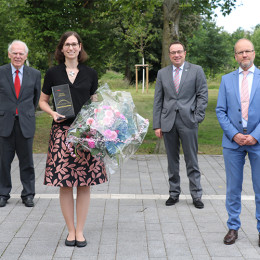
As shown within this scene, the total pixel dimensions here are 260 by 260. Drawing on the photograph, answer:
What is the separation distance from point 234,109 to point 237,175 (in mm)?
701

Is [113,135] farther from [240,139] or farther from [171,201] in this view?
[171,201]

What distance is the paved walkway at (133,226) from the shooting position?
4469 millimetres

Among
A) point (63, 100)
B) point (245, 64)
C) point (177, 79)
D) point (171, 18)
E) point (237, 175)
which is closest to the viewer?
point (63, 100)

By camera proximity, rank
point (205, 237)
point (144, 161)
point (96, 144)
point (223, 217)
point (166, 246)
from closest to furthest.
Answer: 1. point (96, 144)
2. point (166, 246)
3. point (205, 237)
4. point (223, 217)
5. point (144, 161)

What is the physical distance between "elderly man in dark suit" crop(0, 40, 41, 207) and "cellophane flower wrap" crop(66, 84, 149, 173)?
191 cm

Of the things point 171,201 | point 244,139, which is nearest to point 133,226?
point 171,201

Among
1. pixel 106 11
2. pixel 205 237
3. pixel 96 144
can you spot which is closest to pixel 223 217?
pixel 205 237

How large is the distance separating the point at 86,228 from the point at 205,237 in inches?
53.6

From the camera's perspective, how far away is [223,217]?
5.67 meters

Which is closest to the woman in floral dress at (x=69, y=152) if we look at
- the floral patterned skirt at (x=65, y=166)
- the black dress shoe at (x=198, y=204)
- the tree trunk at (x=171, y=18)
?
the floral patterned skirt at (x=65, y=166)

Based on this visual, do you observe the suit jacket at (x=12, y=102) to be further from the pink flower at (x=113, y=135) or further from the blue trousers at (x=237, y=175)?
the blue trousers at (x=237, y=175)

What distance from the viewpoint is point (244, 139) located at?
456 cm

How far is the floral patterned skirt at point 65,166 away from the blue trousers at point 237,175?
137 cm

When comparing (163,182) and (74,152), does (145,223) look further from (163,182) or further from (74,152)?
(163,182)
